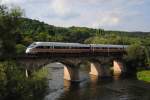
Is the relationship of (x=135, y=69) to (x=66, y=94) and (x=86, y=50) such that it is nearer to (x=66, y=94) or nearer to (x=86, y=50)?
(x=86, y=50)

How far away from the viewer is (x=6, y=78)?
140ft

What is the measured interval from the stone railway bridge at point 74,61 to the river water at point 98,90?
11.2ft

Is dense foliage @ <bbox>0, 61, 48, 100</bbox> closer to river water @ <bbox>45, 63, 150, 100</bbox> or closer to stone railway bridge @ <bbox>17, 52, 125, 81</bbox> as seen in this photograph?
river water @ <bbox>45, 63, 150, 100</bbox>

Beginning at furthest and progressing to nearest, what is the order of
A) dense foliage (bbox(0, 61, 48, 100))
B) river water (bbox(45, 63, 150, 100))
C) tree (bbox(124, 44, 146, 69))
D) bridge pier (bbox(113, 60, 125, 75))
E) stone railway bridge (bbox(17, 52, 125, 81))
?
bridge pier (bbox(113, 60, 125, 75)) < tree (bbox(124, 44, 146, 69)) < stone railway bridge (bbox(17, 52, 125, 81)) < river water (bbox(45, 63, 150, 100)) < dense foliage (bbox(0, 61, 48, 100))

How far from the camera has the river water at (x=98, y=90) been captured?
54.2 metres

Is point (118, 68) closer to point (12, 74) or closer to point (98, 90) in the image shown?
point (98, 90)

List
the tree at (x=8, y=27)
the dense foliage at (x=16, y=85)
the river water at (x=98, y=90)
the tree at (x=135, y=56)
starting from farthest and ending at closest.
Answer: the tree at (x=135, y=56), the river water at (x=98, y=90), the tree at (x=8, y=27), the dense foliage at (x=16, y=85)

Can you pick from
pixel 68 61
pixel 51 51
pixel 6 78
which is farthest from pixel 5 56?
pixel 68 61

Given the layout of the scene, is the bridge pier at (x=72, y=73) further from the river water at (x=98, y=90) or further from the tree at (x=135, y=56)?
the tree at (x=135, y=56)

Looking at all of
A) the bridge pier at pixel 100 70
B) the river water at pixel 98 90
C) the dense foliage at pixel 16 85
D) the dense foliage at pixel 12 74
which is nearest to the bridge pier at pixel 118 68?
the bridge pier at pixel 100 70

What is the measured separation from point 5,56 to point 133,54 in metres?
51.7

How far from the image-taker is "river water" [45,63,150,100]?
54.2 m

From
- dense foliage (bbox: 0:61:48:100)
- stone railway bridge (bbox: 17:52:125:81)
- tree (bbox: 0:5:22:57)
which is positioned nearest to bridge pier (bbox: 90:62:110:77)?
stone railway bridge (bbox: 17:52:125:81)

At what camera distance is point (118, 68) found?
9444cm
